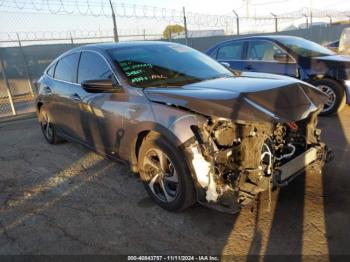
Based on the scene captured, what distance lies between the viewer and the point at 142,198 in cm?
384

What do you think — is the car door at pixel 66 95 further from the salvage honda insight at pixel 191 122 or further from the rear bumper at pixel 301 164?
the rear bumper at pixel 301 164

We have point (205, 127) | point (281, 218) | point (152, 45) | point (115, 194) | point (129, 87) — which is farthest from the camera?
point (152, 45)

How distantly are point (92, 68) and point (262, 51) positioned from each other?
4411 millimetres

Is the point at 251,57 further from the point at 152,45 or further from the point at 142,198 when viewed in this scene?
the point at 142,198

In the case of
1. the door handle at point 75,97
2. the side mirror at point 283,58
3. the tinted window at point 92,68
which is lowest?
the side mirror at point 283,58

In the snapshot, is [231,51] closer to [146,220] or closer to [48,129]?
[48,129]

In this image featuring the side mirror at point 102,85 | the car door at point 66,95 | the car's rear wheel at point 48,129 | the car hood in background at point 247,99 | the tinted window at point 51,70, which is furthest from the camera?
the car's rear wheel at point 48,129

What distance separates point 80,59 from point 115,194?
6.55 ft

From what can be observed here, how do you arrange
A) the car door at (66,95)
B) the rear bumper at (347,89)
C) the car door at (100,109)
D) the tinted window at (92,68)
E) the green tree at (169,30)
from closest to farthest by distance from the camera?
the car door at (100,109) → the tinted window at (92,68) → the car door at (66,95) → the rear bumper at (347,89) → the green tree at (169,30)

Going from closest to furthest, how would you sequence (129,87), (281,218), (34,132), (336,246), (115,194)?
(336,246), (281,218), (129,87), (115,194), (34,132)

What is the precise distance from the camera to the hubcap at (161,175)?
336 cm

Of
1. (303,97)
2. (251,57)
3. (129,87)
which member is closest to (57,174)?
(129,87)

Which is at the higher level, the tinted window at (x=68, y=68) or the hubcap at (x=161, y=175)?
the tinted window at (x=68, y=68)

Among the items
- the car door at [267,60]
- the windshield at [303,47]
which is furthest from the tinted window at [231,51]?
the windshield at [303,47]
